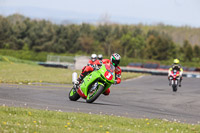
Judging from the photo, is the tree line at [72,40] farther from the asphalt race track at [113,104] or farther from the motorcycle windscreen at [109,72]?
the motorcycle windscreen at [109,72]

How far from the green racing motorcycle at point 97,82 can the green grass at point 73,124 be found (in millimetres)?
2928

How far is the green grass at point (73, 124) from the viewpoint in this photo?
293 inches

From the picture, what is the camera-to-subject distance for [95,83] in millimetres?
12625

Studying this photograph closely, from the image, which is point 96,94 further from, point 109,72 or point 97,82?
point 109,72

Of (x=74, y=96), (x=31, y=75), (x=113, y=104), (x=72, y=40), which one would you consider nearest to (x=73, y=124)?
(x=74, y=96)

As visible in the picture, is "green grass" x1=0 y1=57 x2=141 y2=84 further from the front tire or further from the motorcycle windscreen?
the motorcycle windscreen

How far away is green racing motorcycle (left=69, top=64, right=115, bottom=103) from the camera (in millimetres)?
12375

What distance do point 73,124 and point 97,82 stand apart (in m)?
4.45

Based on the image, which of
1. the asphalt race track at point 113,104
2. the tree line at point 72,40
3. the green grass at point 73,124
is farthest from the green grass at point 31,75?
the tree line at point 72,40

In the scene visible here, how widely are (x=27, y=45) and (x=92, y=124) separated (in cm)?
8128

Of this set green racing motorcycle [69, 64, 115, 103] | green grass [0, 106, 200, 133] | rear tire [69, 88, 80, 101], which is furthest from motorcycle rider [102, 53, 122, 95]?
green grass [0, 106, 200, 133]

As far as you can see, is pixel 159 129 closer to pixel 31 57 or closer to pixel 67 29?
pixel 31 57

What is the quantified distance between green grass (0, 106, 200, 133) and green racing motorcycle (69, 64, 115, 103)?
293 cm

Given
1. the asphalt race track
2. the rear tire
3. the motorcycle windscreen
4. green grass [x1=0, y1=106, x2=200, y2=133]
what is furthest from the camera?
the rear tire
